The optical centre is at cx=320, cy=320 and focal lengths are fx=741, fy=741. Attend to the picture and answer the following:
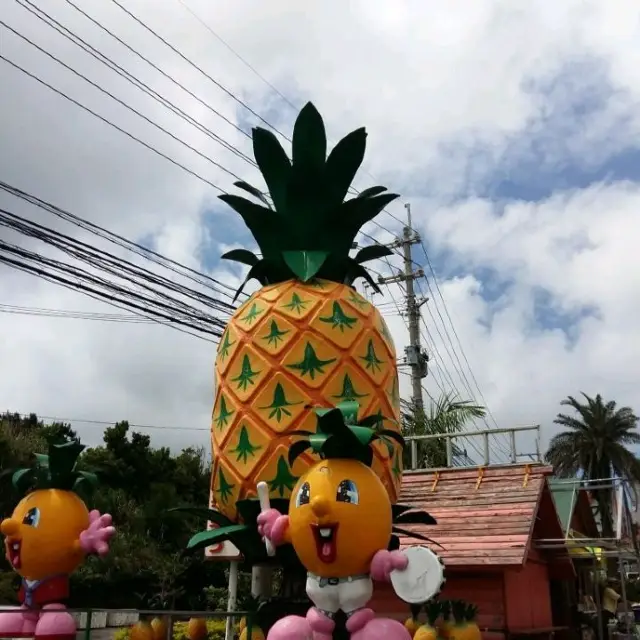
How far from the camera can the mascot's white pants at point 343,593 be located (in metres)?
5.62

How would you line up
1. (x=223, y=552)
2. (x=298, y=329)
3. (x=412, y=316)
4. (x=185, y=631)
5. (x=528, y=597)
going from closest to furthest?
(x=298, y=329) < (x=223, y=552) < (x=528, y=597) < (x=185, y=631) < (x=412, y=316)

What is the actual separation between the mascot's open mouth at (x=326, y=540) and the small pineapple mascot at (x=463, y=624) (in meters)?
2.99

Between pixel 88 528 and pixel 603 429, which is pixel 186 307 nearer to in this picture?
pixel 88 528

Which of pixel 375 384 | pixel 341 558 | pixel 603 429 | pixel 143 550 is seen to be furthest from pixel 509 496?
pixel 603 429

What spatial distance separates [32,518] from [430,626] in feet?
13.9

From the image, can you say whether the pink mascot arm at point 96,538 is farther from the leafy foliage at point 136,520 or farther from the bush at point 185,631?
the leafy foliage at point 136,520

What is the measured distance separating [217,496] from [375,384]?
190 centimetres

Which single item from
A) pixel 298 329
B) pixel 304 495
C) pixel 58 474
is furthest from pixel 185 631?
pixel 304 495

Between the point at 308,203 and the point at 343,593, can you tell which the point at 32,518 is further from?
the point at 308,203

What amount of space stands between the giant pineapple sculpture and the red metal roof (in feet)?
8.83

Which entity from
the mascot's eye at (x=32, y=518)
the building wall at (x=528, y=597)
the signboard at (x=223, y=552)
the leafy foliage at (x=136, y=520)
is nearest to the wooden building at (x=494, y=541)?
→ the building wall at (x=528, y=597)

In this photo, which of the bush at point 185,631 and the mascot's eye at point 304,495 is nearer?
the mascot's eye at point 304,495

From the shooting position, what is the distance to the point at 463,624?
312 inches

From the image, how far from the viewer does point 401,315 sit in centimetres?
2459
